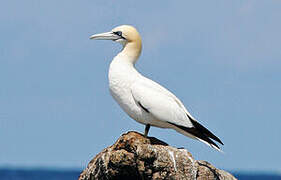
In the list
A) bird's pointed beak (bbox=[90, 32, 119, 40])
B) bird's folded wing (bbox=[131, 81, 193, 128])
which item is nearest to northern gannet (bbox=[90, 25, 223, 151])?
bird's folded wing (bbox=[131, 81, 193, 128])

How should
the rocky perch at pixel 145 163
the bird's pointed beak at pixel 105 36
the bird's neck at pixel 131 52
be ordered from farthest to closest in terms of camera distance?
the bird's pointed beak at pixel 105 36 → the bird's neck at pixel 131 52 → the rocky perch at pixel 145 163

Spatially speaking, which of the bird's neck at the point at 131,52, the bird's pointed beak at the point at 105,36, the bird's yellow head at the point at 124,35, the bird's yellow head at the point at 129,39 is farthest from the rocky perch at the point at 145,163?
the bird's pointed beak at the point at 105,36

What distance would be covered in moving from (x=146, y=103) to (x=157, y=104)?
24 cm

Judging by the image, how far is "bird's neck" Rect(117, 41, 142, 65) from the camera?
17453mm

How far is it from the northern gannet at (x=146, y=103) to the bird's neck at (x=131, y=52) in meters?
0.02

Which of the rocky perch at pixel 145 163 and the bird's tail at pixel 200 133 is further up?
the bird's tail at pixel 200 133

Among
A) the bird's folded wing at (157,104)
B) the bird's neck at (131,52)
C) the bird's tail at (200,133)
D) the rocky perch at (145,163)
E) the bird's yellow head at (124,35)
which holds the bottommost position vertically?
the rocky perch at (145,163)

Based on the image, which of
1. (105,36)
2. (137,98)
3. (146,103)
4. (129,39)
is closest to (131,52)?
(129,39)

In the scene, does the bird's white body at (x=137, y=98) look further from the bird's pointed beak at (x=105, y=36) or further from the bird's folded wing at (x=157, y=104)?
the bird's pointed beak at (x=105, y=36)

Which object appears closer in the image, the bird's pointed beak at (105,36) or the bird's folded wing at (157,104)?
the bird's folded wing at (157,104)

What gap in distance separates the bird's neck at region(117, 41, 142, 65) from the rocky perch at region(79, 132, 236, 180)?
178 cm

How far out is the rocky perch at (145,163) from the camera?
625 inches

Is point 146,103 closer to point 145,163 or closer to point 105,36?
point 145,163

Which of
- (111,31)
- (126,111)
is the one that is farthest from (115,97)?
(111,31)
